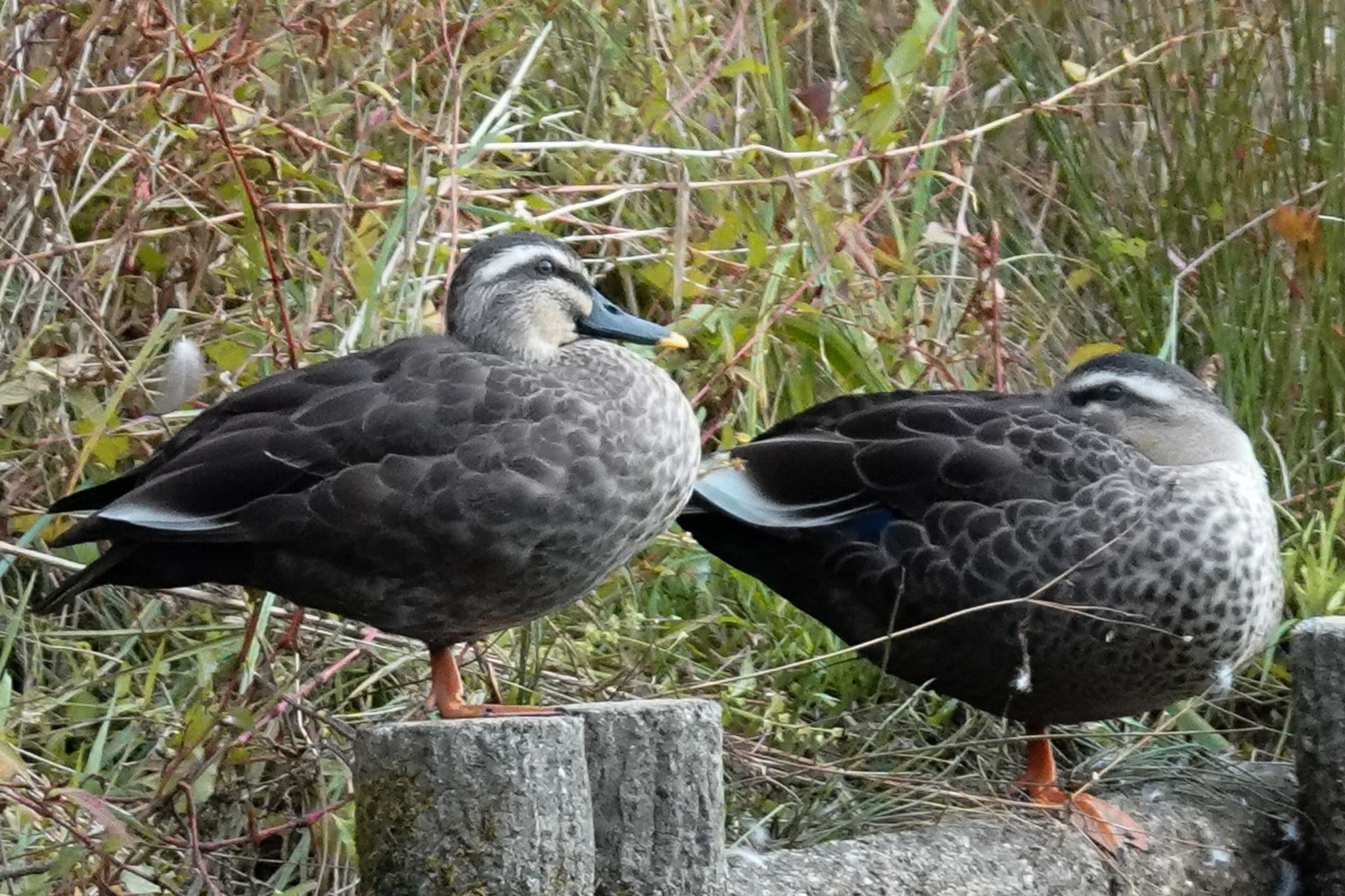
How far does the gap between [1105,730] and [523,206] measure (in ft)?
5.19

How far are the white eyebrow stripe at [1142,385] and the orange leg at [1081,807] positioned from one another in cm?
62

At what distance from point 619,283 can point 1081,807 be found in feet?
6.97

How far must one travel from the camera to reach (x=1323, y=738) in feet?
10.5

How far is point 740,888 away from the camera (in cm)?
263

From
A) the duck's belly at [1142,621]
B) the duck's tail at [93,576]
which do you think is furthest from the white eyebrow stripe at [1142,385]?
the duck's tail at [93,576]

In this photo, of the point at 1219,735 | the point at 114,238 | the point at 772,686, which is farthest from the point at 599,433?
the point at 1219,735

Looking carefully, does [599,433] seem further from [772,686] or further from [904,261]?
[904,261]

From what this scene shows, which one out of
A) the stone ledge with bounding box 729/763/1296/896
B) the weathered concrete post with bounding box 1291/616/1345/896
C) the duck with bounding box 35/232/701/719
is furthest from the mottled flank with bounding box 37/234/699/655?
the weathered concrete post with bounding box 1291/616/1345/896

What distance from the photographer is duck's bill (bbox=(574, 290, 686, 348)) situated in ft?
9.96

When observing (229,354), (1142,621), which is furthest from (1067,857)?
(229,354)

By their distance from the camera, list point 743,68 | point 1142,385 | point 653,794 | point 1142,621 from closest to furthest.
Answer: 1. point 653,794
2. point 1142,621
3. point 1142,385
4. point 743,68

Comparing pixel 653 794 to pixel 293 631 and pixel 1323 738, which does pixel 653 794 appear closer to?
pixel 293 631

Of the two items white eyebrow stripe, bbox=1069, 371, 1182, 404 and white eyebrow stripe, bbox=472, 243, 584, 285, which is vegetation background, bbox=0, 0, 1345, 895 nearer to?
white eyebrow stripe, bbox=472, 243, 584, 285

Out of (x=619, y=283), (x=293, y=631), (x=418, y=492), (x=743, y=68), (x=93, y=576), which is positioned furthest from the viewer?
(x=619, y=283)
